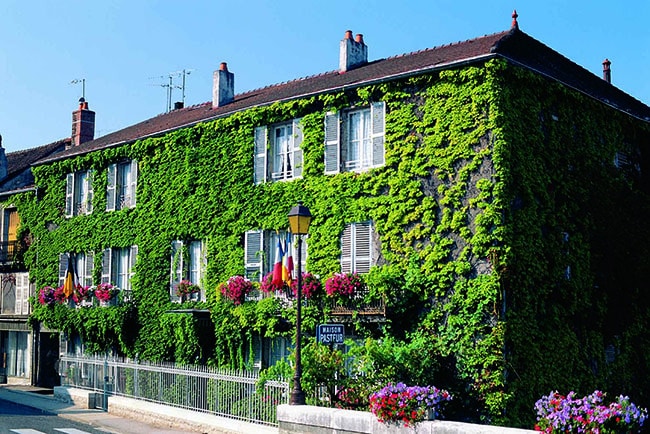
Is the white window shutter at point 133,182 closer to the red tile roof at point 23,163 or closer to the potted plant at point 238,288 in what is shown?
the potted plant at point 238,288

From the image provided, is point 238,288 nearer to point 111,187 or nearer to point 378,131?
point 378,131

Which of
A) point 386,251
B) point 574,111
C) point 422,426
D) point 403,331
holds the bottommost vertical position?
point 422,426

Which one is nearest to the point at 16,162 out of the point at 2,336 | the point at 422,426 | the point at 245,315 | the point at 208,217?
the point at 2,336

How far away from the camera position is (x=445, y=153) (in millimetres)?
19750

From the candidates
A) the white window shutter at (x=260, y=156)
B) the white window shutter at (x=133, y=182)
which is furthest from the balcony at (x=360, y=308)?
the white window shutter at (x=133, y=182)

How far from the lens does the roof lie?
20.1 metres

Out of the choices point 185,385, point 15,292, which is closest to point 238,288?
point 185,385

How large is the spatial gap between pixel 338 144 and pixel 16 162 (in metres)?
25.2

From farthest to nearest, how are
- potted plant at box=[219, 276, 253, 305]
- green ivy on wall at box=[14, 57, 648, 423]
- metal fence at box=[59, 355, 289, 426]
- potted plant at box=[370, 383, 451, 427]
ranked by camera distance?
potted plant at box=[219, 276, 253, 305] < green ivy on wall at box=[14, 57, 648, 423] < metal fence at box=[59, 355, 289, 426] < potted plant at box=[370, 383, 451, 427]

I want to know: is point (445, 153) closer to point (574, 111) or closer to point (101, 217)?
point (574, 111)

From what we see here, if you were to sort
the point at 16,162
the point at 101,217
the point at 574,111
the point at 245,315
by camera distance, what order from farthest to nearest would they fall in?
1. the point at 16,162
2. the point at 101,217
3. the point at 245,315
4. the point at 574,111

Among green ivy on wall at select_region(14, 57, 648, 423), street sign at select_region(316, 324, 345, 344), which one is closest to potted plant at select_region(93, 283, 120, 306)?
green ivy on wall at select_region(14, 57, 648, 423)

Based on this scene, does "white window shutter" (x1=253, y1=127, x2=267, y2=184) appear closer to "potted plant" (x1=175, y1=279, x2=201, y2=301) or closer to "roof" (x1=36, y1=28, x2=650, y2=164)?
"roof" (x1=36, y1=28, x2=650, y2=164)

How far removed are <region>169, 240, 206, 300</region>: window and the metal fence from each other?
3.27m
